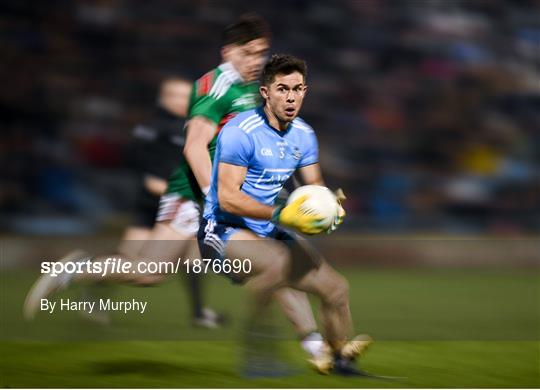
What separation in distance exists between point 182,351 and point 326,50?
687 centimetres

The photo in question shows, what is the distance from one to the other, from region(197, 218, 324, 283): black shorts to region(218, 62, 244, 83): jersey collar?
45.9 inches

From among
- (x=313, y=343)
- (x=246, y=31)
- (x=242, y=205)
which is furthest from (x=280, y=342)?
(x=246, y=31)

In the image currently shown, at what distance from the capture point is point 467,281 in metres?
11.0

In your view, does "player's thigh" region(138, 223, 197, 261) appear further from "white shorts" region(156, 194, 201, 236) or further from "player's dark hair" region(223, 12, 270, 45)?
"player's dark hair" region(223, 12, 270, 45)

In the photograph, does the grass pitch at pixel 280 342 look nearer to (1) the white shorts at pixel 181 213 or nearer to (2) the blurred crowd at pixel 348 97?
(1) the white shorts at pixel 181 213

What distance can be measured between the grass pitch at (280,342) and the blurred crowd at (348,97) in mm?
2008

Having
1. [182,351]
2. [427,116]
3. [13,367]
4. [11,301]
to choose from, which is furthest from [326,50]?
[13,367]

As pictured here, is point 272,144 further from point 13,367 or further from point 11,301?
point 11,301

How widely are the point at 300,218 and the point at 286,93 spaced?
2.07 feet

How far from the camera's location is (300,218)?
5.44 meters

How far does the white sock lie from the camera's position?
5.95 m

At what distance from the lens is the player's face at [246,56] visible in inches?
265

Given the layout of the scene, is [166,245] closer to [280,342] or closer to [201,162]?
[201,162]

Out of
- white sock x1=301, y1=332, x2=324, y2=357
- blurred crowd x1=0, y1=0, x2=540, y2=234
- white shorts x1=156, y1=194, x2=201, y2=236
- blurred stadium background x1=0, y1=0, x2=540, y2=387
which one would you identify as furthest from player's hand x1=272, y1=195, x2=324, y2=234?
blurred crowd x1=0, y1=0, x2=540, y2=234
